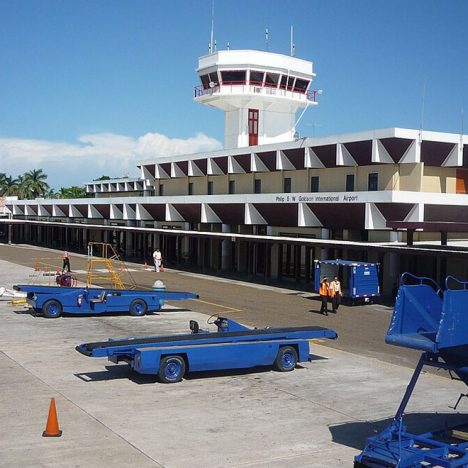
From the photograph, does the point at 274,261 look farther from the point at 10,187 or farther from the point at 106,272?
the point at 10,187

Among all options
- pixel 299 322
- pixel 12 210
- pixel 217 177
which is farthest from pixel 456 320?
pixel 12 210

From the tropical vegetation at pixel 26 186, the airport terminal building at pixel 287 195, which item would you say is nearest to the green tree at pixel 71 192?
the tropical vegetation at pixel 26 186

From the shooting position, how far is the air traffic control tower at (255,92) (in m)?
56.8

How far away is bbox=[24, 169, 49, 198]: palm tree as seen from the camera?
13925 centimetres

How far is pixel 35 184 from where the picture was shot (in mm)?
139625

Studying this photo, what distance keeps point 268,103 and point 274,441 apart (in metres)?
48.7

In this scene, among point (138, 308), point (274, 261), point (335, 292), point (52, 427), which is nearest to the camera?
point (52, 427)

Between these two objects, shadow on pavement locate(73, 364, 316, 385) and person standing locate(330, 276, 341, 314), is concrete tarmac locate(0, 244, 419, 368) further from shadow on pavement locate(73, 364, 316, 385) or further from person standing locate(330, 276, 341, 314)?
shadow on pavement locate(73, 364, 316, 385)

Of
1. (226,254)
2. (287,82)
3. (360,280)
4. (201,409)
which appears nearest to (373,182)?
(360,280)

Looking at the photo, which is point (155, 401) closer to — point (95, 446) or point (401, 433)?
point (95, 446)

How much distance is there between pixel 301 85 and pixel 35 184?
92167mm

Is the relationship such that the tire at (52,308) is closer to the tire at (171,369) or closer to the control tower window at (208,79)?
the tire at (171,369)

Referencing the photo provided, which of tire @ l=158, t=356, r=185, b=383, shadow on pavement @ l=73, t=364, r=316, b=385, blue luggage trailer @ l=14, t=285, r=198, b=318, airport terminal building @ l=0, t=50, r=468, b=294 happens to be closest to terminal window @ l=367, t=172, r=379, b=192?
airport terminal building @ l=0, t=50, r=468, b=294

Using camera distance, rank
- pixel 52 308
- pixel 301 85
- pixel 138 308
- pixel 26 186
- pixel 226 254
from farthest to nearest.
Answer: pixel 26 186, pixel 301 85, pixel 226 254, pixel 138 308, pixel 52 308
